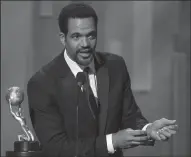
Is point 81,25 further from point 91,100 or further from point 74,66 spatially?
point 91,100

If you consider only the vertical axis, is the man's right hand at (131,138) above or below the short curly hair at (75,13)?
below

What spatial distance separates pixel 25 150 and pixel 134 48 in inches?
147

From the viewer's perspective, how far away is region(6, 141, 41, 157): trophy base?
6.89ft

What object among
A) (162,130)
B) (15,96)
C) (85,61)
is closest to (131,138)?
(162,130)

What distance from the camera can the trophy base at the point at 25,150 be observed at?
2102 mm

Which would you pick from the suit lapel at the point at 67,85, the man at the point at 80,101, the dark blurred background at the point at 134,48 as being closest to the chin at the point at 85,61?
the man at the point at 80,101

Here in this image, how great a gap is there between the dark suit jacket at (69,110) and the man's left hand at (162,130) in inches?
9.4

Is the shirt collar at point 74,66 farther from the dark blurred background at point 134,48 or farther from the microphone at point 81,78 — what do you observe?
the dark blurred background at point 134,48

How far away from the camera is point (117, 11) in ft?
18.8

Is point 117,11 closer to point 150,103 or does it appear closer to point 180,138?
point 150,103

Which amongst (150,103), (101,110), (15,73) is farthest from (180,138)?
(101,110)

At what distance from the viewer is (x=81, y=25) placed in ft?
7.28

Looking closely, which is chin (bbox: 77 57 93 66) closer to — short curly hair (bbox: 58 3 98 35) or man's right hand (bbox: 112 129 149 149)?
short curly hair (bbox: 58 3 98 35)

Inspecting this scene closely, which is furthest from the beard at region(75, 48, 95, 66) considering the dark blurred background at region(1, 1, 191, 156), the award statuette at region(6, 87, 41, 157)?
the dark blurred background at region(1, 1, 191, 156)
